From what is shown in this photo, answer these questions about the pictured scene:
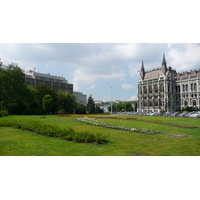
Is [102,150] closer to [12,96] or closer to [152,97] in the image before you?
[12,96]

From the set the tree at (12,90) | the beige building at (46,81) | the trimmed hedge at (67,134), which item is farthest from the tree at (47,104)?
the beige building at (46,81)

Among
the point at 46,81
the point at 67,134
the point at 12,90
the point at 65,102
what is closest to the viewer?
the point at 67,134

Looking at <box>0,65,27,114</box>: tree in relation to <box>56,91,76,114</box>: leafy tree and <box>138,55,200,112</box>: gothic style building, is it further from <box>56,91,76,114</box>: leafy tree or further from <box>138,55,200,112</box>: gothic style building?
<box>138,55,200,112</box>: gothic style building

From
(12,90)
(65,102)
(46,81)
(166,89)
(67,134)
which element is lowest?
(67,134)

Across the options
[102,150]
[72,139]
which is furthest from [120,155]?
[72,139]

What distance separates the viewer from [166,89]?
299 feet

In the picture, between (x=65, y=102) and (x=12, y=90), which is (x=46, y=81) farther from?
(x=12, y=90)

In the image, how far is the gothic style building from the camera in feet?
275

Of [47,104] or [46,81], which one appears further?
[46,81]

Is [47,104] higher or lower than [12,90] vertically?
lower

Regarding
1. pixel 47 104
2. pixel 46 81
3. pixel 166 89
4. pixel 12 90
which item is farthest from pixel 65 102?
pixel 166 89

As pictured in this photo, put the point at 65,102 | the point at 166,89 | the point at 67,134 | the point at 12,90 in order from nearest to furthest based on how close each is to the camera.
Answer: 1. the point at 67,134
2. the point at 12,90
3. the point at 65,102
4. the point at 166,89

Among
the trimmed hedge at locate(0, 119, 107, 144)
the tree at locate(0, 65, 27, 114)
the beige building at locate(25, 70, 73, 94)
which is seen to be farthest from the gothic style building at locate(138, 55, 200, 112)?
the trimmed hedge at locate(0, 119, 107, 144)

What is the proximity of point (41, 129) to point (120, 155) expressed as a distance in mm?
7137
